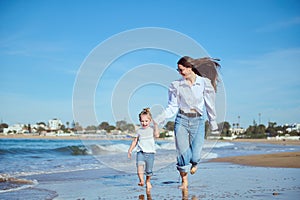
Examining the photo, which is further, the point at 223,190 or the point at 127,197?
the point at 223,190

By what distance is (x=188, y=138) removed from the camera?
6566 millimetres

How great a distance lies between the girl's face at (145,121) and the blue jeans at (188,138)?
712 millimetres

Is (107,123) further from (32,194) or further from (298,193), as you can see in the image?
(298,193)

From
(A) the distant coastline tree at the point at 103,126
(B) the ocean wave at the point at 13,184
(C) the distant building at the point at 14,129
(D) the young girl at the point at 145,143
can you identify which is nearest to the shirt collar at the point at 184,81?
(D) the young girl at the point at 145,143

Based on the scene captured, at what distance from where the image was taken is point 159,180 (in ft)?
26.7

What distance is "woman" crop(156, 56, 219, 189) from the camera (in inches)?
249

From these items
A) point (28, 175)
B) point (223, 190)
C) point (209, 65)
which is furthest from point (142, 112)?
point (28, 175)

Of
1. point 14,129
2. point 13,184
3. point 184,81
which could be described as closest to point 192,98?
point 184,81

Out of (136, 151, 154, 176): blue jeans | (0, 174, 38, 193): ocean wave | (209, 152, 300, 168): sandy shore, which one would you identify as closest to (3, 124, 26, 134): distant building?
(209, 152, 300, 168): sandy shore

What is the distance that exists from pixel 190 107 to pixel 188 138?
1.72 ft

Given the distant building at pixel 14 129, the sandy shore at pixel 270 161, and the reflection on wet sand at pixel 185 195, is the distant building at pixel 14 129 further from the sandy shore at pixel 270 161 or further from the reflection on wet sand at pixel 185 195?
the reflection on wet sand at pixel 185 195

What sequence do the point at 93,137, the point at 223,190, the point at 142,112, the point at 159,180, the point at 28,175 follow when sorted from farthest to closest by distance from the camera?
the point at 28,175 < the point at 93,137 < the point at 159,180 < the point at 142,112 < the point at 223,190

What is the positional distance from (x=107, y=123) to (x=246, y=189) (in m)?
3.21

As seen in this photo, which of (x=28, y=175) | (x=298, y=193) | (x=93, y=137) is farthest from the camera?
(x=28, y=175)
